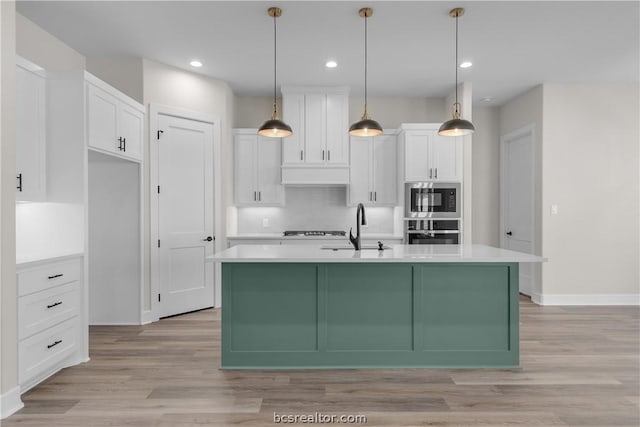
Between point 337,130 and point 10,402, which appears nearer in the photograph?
point 10,402

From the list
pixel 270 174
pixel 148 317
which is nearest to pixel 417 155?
pixel 270 174

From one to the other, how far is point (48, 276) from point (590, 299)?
598 cm

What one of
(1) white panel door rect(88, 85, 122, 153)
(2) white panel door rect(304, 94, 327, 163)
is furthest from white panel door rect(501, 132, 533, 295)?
(1) white panel door rect(88, 85, 122, 153)

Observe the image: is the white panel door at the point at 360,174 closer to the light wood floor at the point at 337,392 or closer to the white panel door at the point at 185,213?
the white panel door at the point at 185,213

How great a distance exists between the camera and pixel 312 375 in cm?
291

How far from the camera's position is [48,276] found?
280cm

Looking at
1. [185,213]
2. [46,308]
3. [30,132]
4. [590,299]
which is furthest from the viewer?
[590,299]

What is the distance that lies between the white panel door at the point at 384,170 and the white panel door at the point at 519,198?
1894 millimetres

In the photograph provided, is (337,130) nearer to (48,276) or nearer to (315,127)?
(315,127)

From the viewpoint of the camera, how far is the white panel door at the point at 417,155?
5.11 meters

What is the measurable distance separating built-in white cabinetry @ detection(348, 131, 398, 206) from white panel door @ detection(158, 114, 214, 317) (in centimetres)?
192

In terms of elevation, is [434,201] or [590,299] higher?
[434,201]

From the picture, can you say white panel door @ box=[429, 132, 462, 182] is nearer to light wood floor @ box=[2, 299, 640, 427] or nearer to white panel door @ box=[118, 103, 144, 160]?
light wood floor @ box=[2, 299, 640, 427]

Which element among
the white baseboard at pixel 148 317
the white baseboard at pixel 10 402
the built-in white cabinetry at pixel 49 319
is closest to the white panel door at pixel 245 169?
the white baseboard at pixel 148 317
